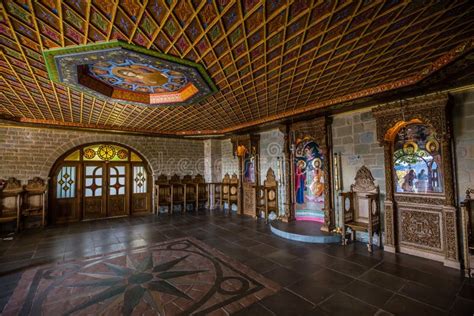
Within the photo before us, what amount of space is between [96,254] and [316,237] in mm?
4260

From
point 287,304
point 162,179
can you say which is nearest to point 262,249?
point 287,304

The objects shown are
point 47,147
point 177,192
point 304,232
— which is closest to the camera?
point 304,232

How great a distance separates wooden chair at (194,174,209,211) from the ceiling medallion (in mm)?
4454

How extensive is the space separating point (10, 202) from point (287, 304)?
23.8 feet

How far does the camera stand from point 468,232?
10.2 ft

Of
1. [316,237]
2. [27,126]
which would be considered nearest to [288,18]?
[316,237]

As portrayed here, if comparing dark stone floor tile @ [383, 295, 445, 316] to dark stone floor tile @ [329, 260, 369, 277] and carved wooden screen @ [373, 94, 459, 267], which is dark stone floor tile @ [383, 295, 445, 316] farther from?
carved wooden screen @ [373, 94, 459, 267]

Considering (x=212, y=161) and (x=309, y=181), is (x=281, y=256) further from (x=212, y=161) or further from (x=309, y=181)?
(x=212, y=161)

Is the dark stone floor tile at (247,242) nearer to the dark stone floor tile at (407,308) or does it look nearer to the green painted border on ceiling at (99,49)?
the dark stone floor tile at (407,308)

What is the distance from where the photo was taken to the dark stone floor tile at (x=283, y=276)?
2.94 metres

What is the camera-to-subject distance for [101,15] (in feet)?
6.48

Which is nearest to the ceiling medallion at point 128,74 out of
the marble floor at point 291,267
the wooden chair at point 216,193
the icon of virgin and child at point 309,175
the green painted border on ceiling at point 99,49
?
the green painted border on ceiling at point 99,49

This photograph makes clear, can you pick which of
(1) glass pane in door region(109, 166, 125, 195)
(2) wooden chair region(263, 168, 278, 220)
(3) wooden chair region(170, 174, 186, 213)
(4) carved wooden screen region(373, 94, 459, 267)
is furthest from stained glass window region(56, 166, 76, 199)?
(4) carved wooden screen region(373, 94, 459, 267)

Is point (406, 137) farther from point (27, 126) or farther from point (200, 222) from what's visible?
point (27, 126)
